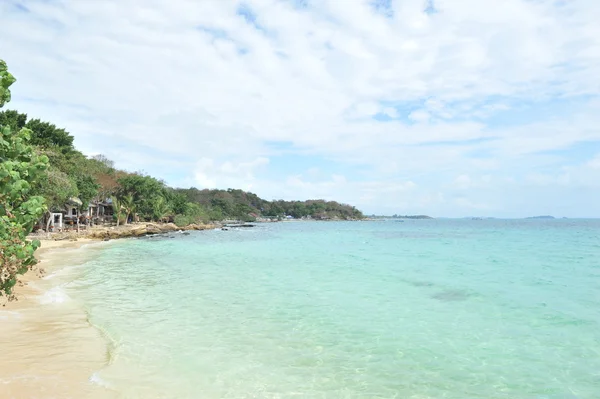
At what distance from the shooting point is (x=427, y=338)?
8930 millimetres

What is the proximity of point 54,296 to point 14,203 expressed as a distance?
7070 millimetres

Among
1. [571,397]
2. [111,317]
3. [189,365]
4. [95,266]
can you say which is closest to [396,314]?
[571,397]

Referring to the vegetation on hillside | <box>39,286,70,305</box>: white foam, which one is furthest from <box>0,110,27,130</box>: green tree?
<box>39,286,70,305</box>: white foam

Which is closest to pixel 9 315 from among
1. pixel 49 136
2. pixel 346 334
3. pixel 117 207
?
pixel 346 334

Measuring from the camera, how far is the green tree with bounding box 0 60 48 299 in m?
5.29

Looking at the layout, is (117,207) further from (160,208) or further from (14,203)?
(14,203)

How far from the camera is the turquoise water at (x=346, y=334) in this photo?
21.0 feet

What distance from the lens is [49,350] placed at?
723 centimetres

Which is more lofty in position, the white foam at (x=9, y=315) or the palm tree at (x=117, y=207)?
the palm tree at (x=117, y=207)

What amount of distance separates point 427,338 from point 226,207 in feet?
367

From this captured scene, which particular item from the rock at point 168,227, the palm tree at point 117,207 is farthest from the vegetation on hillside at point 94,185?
the rock at point 168,227

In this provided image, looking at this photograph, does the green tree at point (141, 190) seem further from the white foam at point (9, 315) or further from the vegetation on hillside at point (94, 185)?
the white foam at point (9, 315)

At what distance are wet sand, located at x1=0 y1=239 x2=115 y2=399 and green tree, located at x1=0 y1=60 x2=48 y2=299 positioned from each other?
134 cm

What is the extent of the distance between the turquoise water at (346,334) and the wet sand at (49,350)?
0.31m
